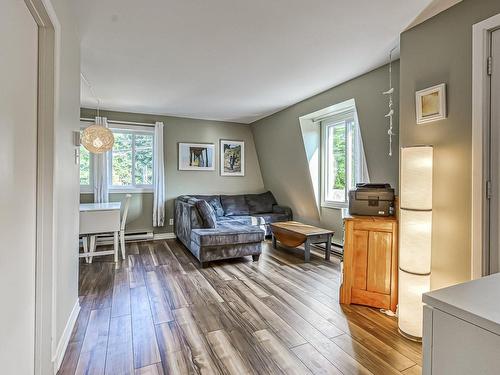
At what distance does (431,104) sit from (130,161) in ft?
15.4

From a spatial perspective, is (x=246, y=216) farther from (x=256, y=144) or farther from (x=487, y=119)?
(x=487, y=119)

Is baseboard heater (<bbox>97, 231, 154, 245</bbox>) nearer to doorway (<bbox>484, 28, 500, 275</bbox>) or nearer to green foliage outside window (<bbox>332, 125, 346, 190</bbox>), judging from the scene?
green foliage outside window (<bbox>332, 125, 346, 190</bbox>)

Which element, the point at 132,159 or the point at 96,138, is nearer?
the point at 96,138

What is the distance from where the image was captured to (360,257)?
2.41 meters

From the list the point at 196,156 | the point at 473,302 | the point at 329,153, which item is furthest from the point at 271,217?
the point at 473,302

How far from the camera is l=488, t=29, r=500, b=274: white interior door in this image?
1656mm

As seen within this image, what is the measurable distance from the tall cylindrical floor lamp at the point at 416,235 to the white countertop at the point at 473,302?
116 cm

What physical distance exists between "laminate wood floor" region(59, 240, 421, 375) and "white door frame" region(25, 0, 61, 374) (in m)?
0.31

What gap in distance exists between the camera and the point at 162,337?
1950 millimetres

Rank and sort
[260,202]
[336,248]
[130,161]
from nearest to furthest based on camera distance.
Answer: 1. [336,248]
2. [130,161]
3. [260,202]

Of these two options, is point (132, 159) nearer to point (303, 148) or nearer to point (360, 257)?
point (303, 148)

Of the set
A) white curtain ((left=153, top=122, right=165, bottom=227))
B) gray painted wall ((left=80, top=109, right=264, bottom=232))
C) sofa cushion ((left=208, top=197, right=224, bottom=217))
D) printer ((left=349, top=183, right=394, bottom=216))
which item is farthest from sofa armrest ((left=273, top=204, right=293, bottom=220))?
printer ((left=349, top=183, right=394, bottom=216))

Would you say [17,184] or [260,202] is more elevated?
[17,184]

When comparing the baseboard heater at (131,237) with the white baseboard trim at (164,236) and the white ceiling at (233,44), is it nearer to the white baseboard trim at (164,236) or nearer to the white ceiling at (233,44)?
the white baseboard trim at (164,236)
